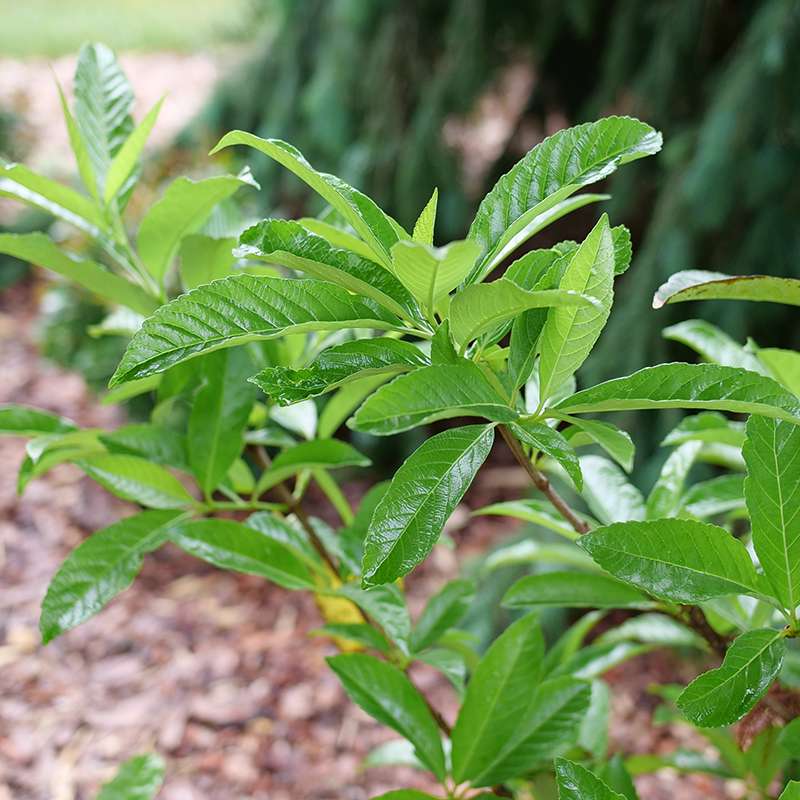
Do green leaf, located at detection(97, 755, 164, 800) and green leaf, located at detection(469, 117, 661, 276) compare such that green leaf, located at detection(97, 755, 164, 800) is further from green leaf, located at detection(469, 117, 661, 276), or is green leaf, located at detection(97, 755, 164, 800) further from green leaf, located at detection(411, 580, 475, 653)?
green leaf, located at detection(469, 117, 661, 276)

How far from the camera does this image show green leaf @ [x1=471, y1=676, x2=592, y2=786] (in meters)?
0.75

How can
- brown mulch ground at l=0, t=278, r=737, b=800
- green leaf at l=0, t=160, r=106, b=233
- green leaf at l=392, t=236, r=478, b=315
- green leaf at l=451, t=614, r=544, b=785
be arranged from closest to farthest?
green leaf at l=392, t=236, r=478, b=315
green leaf at l=0, t=160, r=106, b=233
green leaf at l=451, t=614, r=544, b=785
brown mulch ground at l=0, t=278, r=737, b=800

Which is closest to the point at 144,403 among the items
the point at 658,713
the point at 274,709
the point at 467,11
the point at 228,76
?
the point at 274,709

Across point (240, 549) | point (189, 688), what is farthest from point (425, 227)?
point (189, 688)

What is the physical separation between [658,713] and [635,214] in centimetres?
174

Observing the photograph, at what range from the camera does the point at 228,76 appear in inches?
141

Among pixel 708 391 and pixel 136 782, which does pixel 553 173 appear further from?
pixel 136 782

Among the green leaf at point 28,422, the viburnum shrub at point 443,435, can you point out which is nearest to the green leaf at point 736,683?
the viburnum shrub at point 443,435

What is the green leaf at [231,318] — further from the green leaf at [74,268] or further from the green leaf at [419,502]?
the green leaf at [74,268]

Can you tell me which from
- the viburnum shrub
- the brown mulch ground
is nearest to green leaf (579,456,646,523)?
the viburnum shrub

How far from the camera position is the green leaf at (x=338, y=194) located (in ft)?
1.58

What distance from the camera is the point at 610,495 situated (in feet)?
2.68

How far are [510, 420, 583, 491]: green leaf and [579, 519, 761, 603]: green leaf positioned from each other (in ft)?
0.13

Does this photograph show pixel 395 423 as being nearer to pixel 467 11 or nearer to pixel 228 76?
pixel 467 11
